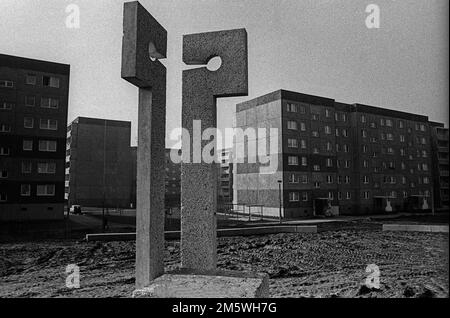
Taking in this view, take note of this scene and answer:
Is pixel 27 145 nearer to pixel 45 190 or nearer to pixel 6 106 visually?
pixel 6 106

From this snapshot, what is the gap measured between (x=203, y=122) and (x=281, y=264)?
8.43 m

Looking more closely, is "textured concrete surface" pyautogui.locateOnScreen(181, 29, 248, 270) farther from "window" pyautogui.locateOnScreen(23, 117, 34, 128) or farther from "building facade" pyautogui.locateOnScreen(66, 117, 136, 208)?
"building facade" pyautogui.locateOnScreen(66, 117, 136, 208)

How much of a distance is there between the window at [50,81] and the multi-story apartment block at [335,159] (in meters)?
21.1

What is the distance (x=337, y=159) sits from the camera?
1612 inches

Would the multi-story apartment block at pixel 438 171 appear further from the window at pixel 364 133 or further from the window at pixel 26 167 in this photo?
the window at pixel 26 167

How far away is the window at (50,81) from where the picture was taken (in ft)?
104

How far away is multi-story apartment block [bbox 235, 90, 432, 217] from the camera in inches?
1414

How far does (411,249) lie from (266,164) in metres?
22.5

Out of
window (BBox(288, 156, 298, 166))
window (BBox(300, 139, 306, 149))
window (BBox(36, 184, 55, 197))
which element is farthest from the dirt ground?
window (BBox(300, 139, 306, 149))

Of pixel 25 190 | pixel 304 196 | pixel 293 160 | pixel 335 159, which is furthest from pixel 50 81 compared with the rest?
pixel 335 159

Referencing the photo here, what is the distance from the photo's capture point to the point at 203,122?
582cm

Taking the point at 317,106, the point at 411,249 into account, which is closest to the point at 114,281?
the point at 411,249

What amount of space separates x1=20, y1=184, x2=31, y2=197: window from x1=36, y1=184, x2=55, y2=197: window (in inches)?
27.8
